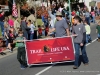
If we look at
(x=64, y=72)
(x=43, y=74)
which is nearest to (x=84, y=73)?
(x=64, y=72)

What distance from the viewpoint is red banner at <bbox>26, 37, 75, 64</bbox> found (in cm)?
1091

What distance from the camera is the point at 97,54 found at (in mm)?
13453

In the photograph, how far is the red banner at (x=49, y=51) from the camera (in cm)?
1091

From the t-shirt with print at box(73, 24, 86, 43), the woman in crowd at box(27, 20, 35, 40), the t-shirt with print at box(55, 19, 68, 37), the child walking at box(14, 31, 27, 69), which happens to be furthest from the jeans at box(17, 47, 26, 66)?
the woman in crowd at box(27, 20, 35, 40)

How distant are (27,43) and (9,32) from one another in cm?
562

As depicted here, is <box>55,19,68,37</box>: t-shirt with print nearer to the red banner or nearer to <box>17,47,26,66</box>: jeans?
the red banner

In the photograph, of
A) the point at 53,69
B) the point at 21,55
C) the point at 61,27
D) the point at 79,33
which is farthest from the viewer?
the point at 21,55

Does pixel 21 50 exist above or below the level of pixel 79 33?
below

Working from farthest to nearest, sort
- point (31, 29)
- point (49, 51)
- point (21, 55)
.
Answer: point (31, 29) → point (21, 55) → point (49, 51)

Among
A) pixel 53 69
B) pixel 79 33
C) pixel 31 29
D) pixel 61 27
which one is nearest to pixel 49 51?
pixel 53 69

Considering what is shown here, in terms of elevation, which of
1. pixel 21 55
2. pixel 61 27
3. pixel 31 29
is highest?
pixel 61 27

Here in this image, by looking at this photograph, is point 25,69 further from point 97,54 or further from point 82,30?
point 97,54

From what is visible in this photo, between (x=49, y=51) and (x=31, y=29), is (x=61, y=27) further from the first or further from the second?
(x=31, y=29)

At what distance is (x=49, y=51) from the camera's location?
A: 1099cm
